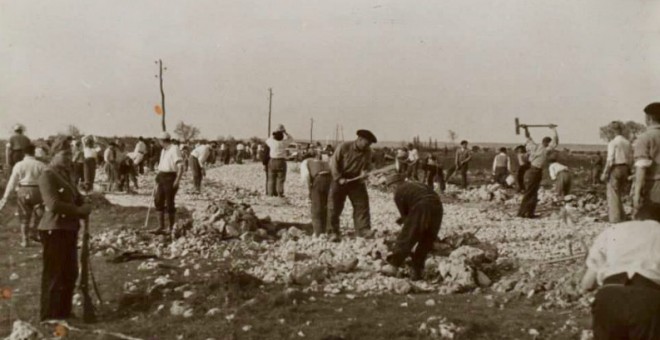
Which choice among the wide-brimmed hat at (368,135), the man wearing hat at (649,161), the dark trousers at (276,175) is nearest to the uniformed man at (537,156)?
the wide-brimmed hat at (368,135)

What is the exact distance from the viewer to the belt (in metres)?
4.50

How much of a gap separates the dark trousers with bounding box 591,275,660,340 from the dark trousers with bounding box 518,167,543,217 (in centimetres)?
1165

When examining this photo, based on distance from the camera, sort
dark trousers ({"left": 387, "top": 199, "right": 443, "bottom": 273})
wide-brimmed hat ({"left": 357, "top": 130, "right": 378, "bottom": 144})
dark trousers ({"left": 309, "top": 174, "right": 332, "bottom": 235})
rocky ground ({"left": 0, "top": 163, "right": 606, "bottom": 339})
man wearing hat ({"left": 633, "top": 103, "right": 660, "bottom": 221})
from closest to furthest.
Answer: rocky ground ({"left": 0, "top": 163, "right": 606, "bottom": 339})
man wearing hat ({"left": 633, "top": 103, "right": 660, "bottom": 221})
dark trousers ({"left": 387, "top": 199, "right": 443, "bottom": 273})
wide-brimmed hat ({"left": 357, "top": 130, "right": 378, "bottom": 144})
dark trousers ({"left": 309, "top": 174, "right": 332, "bottom": 235})

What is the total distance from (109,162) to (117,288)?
13.6 m

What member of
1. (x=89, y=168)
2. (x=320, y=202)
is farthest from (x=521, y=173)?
(x=89, y=168)

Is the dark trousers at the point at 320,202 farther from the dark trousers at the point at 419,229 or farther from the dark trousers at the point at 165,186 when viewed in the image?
the dark trousers at the point at 419,229

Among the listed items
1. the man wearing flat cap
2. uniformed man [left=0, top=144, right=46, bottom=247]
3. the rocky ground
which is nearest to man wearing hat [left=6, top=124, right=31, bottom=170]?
the man wearing flat cap

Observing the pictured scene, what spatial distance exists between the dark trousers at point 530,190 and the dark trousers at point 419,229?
24.4ft

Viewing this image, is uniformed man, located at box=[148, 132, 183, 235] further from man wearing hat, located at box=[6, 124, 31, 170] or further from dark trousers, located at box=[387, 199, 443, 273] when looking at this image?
dark trousers, located at box=[387, 199, 443, 273]

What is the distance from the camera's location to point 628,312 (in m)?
4.46

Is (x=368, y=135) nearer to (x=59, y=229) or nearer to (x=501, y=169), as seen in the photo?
(x=59, y=229)

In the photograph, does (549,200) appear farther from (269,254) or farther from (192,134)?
(192,134)

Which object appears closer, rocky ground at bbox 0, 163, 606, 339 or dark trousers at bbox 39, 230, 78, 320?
dark trousers at bbox 39, 230, 78, 320

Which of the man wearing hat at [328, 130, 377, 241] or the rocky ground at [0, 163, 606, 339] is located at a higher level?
the man wearing hat at [328, 130, 377, 241]
